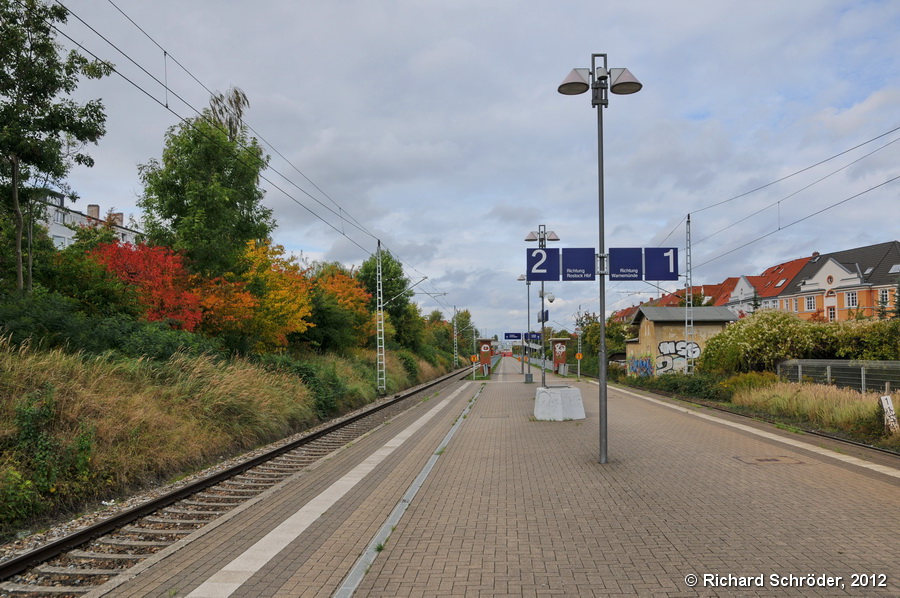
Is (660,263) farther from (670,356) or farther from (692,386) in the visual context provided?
(670,356)

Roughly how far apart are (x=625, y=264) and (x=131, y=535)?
9230 mm

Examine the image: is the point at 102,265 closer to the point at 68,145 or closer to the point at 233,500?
the point at 68,145

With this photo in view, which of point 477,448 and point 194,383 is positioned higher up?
point 194,383

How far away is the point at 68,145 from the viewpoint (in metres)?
15.5

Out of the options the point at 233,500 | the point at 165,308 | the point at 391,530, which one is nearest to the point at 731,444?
the point at 391,530

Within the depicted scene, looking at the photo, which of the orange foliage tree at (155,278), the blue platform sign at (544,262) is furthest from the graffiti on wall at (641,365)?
the orange foliage tree at (155,278)

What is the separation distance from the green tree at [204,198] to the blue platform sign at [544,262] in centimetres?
1229

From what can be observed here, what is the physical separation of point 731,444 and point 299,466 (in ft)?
27.8

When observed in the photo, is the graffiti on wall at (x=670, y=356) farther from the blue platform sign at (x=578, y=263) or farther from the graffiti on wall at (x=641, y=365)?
the blue platform sign at (x=578, y=263)

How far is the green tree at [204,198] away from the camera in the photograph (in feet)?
68.3

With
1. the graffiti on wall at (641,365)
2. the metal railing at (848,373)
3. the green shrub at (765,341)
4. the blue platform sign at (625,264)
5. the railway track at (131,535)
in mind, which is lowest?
the railway track at (131,535)

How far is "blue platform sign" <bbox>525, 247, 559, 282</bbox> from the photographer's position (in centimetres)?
1334

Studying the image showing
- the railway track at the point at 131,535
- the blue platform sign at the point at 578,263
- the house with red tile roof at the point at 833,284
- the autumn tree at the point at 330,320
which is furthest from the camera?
the house with red tile roof at the point at 833,284

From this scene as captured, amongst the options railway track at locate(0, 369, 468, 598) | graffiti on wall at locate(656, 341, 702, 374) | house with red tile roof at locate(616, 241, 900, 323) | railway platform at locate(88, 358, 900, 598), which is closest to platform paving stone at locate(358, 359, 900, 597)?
railway platform at locate(88, 358, 900, 598)
